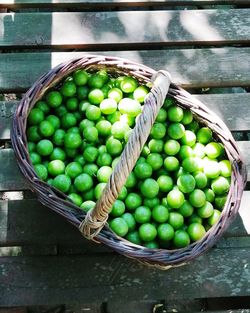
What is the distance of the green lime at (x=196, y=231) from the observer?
176cm

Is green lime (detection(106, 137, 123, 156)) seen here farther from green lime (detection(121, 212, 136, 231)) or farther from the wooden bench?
the wooden bench

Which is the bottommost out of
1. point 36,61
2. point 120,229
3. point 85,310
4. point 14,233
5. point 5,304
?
point 85,310

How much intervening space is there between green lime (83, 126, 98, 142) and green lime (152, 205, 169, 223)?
330mm

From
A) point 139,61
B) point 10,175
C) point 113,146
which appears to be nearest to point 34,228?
point 10,175

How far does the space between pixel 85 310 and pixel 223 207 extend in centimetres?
71

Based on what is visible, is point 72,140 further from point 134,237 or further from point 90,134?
point 134,237

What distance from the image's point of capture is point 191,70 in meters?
2.18

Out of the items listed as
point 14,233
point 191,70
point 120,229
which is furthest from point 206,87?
point 14,233

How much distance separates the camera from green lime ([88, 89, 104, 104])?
6.19ft

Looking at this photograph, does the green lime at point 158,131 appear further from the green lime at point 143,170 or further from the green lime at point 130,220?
the green lime at point 130,220

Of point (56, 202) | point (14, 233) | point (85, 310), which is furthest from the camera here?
point (85, 310)

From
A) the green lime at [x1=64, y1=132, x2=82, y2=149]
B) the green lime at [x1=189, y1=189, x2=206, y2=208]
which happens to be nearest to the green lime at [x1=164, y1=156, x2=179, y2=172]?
the green lime at [x1=189, y1=189, x2=206, y2=208]

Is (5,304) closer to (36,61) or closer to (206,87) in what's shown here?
(36,61)

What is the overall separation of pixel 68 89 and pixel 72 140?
202mm
